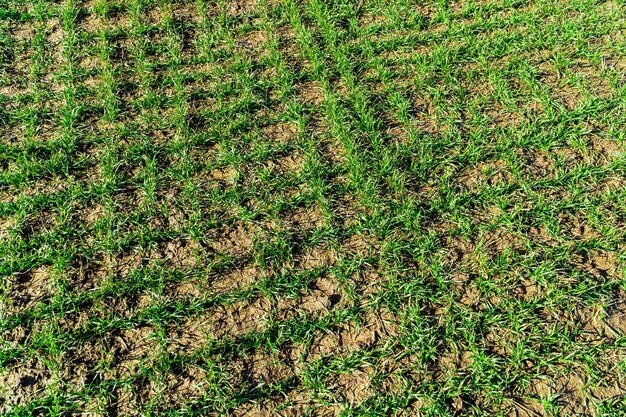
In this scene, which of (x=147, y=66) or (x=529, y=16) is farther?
(x=529, y=16)

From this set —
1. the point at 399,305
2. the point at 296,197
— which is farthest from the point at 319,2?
the point at 399,305

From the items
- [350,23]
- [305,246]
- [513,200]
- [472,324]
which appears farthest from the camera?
[350,23]

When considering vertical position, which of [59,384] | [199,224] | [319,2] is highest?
[319,2]

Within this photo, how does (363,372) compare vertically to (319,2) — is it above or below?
below

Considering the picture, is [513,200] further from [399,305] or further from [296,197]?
[296,197]

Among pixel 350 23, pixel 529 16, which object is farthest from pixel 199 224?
pixel 529 16

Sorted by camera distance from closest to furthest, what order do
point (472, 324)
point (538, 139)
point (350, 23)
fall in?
point (472, 324), point (538, 139), point (350, 23)
